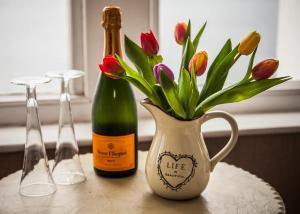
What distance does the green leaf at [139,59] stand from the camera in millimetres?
915

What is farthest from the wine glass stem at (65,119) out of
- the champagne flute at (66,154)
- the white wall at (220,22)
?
the white wall at (220,22)

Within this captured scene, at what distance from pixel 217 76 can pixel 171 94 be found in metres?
0.12

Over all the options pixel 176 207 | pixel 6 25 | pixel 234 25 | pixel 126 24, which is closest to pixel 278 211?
pixel 176 207

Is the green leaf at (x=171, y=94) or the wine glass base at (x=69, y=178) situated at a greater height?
the green leaf at (x=171, y=94)

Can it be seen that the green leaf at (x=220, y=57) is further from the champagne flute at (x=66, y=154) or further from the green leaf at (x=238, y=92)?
the champagne flute at (x=66, y=154)

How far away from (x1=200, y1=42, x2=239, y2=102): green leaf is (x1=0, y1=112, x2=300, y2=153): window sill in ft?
1.47

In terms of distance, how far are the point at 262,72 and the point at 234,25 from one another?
0.80 m

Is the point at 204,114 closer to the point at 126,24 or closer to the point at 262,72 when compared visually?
the point at 262,72

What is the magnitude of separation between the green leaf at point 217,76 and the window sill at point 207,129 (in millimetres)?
448

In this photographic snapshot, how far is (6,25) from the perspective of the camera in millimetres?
1425

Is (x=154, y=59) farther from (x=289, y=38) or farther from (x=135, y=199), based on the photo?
(x=289, y=38)

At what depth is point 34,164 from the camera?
973 mm

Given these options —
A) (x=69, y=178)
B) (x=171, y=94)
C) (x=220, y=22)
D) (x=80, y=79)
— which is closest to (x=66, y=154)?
(x=69, y=178)

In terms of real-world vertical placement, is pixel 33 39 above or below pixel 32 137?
above
